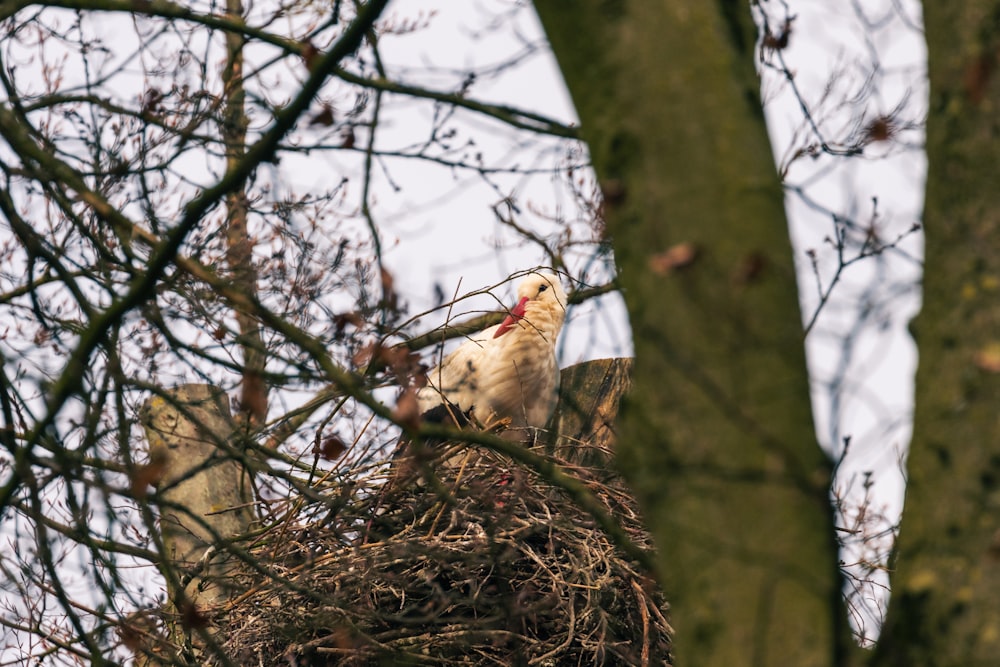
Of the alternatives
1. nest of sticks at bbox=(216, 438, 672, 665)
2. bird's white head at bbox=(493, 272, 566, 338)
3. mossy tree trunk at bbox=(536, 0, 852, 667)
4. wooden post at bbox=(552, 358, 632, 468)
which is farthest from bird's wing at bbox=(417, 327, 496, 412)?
mossy tree trunk at bbox=(536, 0, 852, 667)

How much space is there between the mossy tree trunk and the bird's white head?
373 cm

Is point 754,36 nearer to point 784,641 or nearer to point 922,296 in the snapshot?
point 922,296

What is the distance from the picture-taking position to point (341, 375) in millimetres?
2309

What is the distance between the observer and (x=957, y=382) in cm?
161

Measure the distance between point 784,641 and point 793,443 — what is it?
286 millimetres

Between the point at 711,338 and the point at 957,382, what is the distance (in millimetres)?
369

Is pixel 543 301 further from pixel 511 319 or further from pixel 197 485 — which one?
pixel 197 485

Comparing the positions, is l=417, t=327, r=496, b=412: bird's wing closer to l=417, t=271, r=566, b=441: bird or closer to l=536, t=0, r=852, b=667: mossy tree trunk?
l=417, t=271, r=566, b=441: bird

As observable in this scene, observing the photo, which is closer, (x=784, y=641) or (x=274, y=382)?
(x=784, y=641)

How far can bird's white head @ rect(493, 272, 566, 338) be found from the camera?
551 cm

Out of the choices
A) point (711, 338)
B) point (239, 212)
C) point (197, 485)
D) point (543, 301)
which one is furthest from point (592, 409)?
point (711, 338)

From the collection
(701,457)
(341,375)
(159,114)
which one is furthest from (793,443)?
(159,114)

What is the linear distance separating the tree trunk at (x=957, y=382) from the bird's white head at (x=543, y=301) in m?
3.80

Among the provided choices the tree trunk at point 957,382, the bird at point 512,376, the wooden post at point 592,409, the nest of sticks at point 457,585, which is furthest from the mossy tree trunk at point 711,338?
the bird at point 512,376
